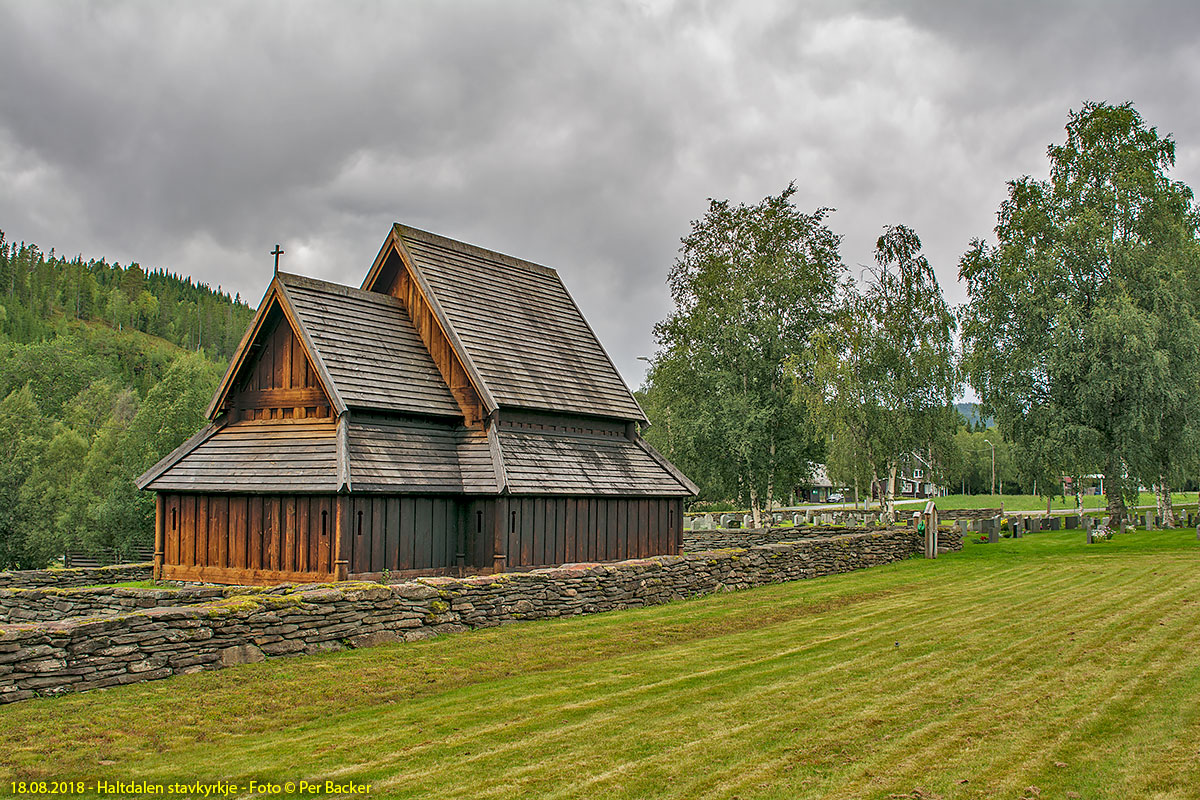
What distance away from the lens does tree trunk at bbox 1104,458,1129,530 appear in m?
34.0

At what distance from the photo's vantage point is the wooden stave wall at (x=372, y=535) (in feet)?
69.0

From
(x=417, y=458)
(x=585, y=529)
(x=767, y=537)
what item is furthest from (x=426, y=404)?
(x=767, y=537)

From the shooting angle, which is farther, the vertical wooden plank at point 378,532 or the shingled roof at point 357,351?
the shingled roof at point 357,351

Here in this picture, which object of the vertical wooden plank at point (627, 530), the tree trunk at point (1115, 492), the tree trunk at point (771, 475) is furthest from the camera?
the tree trunk at point (771, 475)

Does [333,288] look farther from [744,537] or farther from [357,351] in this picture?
[744,537]

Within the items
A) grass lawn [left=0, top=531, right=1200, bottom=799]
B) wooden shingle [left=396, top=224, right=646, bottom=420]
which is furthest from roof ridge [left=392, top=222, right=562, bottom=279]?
grass lawn [left=0, top=531, right=1200, bottom=799]

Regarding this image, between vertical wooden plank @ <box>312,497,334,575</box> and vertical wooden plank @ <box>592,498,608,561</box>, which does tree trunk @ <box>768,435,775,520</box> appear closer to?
vertical wooden plank @ <box>592,498,608,561</box>

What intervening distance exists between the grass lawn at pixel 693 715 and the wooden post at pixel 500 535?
21.3ft

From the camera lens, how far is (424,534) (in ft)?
73.6

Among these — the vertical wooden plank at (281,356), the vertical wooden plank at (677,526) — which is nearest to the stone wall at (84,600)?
the vertical wooden plank at (281,356)

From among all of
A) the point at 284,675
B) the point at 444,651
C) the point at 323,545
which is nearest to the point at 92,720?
the point at 284,675

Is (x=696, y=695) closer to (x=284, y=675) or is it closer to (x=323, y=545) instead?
(x=284, y=675)

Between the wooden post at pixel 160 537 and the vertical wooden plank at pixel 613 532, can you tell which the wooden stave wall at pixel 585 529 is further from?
the wooden post at pixel 160 537

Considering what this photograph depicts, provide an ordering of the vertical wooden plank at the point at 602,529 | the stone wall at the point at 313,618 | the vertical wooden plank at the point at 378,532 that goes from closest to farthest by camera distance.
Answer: the stone wall at the point at 313,618
the vertical wooden plank at the point at 378,532
the vertical wooden plank at the point at 602,529
